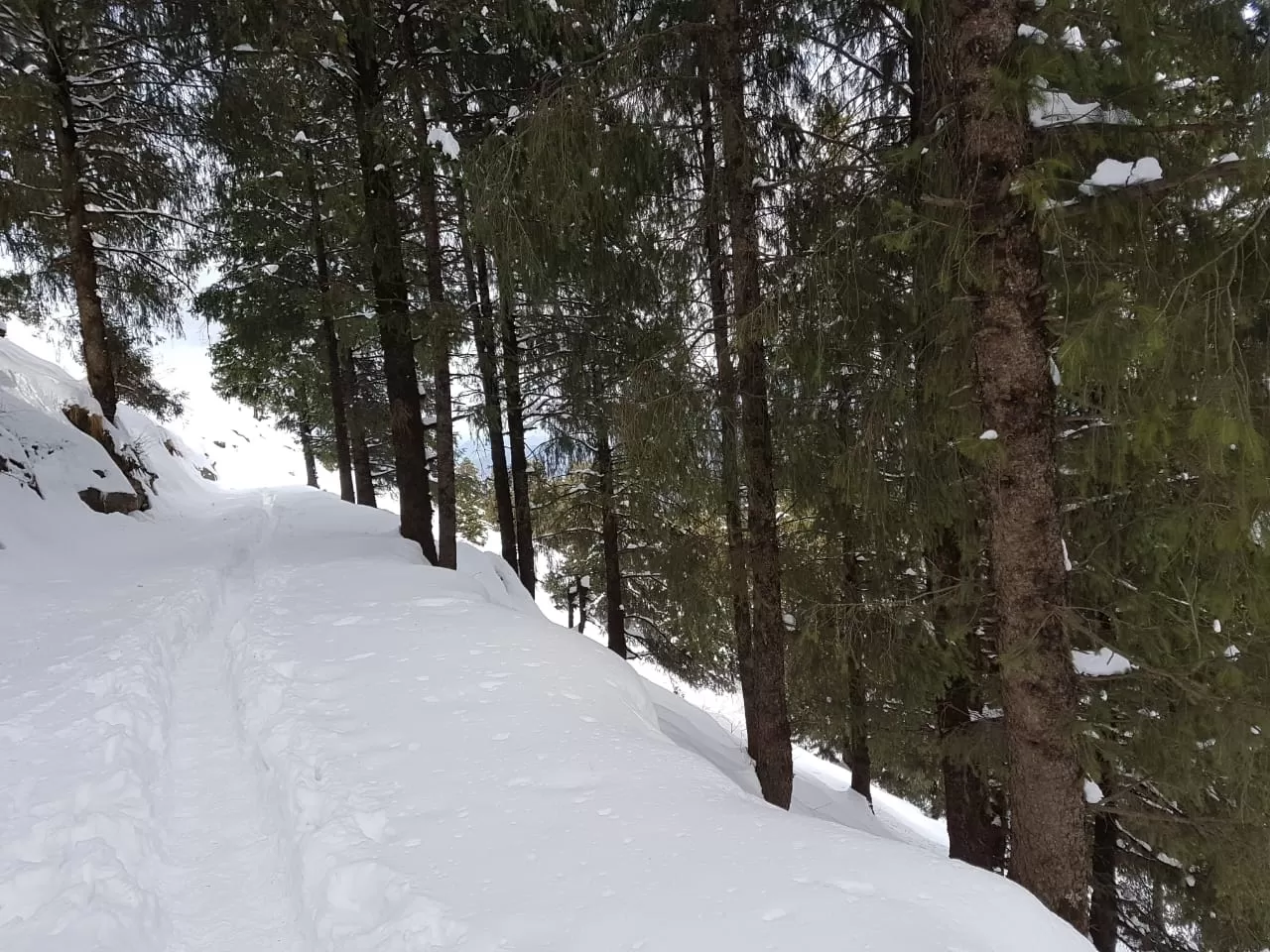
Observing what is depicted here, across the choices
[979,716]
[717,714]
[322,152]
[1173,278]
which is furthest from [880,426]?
[717,714]

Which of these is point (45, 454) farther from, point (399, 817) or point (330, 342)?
point (399, 817)

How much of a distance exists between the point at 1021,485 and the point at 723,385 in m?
2.42

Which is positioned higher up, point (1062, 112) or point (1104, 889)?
point (1062, 112)

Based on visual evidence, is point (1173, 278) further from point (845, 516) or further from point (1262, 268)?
point (845, 516)

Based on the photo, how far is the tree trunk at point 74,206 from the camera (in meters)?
9.11

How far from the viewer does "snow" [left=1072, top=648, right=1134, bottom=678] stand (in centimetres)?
368

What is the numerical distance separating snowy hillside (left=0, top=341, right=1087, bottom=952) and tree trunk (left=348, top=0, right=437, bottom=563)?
3.28 m

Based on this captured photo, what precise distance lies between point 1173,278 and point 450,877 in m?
4.31

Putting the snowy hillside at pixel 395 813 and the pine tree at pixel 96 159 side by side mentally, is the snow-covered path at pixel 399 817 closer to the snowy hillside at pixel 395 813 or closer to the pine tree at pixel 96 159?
the snowy hillside at pixel 395 813

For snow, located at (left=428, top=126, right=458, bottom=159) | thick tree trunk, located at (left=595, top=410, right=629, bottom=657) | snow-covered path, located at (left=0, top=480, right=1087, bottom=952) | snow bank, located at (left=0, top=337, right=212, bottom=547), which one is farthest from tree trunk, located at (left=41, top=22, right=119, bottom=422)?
thick tree trunk, located at (left=595, top=410, right=629, bottom=657)

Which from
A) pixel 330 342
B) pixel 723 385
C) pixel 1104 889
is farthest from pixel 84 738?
pixel 330 342

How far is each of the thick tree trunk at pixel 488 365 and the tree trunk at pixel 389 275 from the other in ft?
2.92

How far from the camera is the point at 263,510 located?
53.3ft

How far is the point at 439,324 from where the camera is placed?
7359mm
